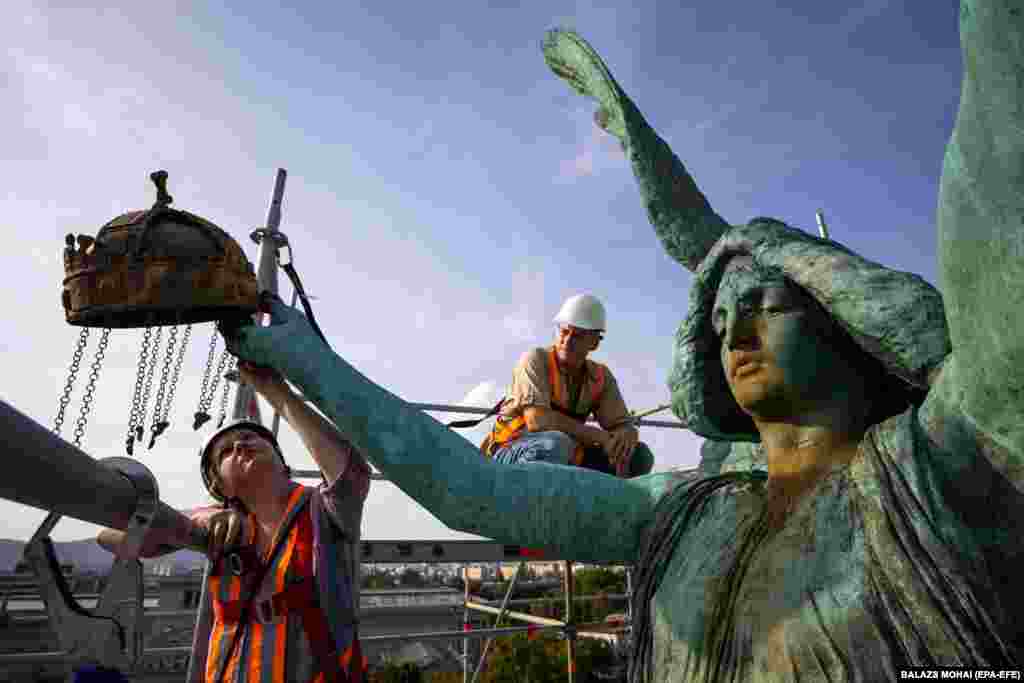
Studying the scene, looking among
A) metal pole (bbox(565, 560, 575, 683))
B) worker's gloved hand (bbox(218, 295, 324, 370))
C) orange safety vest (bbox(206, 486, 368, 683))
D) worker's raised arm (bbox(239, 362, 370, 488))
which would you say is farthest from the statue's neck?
metal pole (bbox(565, 560, 575, 683))

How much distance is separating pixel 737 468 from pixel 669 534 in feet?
0.97

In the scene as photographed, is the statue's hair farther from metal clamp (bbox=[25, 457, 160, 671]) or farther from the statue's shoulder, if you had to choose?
metal clamp (bbox=[25, 457, 160, 671])

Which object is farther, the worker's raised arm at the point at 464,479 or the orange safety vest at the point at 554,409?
the orange safety vest at the point at 554,409

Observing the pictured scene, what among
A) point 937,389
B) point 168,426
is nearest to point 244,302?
point 168,426

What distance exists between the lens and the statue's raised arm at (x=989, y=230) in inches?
27.6

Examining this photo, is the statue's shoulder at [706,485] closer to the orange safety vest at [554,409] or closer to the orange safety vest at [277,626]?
the orange safety vest at [554,409]

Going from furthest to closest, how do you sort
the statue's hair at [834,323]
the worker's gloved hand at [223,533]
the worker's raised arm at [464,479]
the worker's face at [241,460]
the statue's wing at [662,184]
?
the worker's face at [241,460]
the worker's gloved hand at [223,533]
the statue's wing at [662,184]
the worker's raised arm at [464,479]
the statue's hair at [834,323]

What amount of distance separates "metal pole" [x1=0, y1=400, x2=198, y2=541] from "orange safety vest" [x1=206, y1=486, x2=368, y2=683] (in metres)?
0.81

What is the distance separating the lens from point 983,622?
76 centimetres

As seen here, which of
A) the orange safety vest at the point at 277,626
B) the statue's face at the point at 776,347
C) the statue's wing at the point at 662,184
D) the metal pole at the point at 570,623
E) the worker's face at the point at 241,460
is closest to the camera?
the statue's face at the point at 776,347

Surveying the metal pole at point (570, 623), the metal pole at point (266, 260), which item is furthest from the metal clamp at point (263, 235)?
the metal pole at point (570, 623)

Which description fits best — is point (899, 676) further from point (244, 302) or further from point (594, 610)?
point (594, 610)

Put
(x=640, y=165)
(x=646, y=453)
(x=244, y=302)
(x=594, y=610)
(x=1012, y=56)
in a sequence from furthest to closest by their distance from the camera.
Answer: (x=594, y=610)
(x=646, y=453)
(x=640, y=165)
(x=244, y=302)
(x=1012, y=56)

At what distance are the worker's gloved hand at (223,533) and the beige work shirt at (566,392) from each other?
111cm
